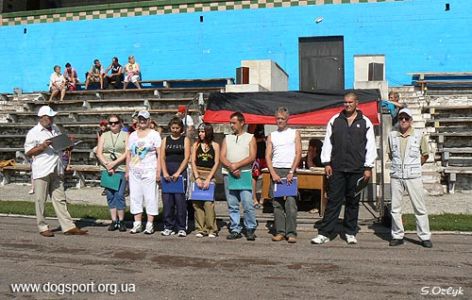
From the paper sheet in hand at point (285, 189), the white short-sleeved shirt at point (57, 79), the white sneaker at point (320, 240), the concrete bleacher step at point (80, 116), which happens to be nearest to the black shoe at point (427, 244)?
the white sneaker at point (320, 240)

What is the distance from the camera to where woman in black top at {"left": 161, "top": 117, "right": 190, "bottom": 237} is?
7.97m

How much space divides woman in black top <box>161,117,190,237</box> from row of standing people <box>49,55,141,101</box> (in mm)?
10923

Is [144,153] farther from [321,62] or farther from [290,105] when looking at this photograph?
[321,62]

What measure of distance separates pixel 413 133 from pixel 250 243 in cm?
282

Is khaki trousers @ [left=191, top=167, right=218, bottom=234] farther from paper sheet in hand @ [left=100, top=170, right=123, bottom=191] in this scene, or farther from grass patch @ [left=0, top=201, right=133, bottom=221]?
grass patch @ [left=0, top=201, right=133, bottom=221]

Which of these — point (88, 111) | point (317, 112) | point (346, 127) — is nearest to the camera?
point (346, 127)

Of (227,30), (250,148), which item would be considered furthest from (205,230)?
(227,30)

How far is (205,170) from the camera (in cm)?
795

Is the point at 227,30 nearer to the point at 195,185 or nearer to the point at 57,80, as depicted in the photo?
the point at 57,80

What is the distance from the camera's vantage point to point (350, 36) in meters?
17.3

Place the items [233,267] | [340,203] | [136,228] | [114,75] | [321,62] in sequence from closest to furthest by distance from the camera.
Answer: [233,267] < [340,203] < [136,228] < [321,62] < [114,75]

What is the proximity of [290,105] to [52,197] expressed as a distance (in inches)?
176

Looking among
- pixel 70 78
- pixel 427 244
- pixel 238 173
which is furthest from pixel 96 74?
pixel 427 244

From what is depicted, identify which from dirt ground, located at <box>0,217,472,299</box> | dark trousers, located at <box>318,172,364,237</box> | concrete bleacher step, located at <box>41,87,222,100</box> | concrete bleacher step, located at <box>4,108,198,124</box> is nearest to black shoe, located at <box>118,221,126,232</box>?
dirt ground, located at <box>0,217,472,299</box>
